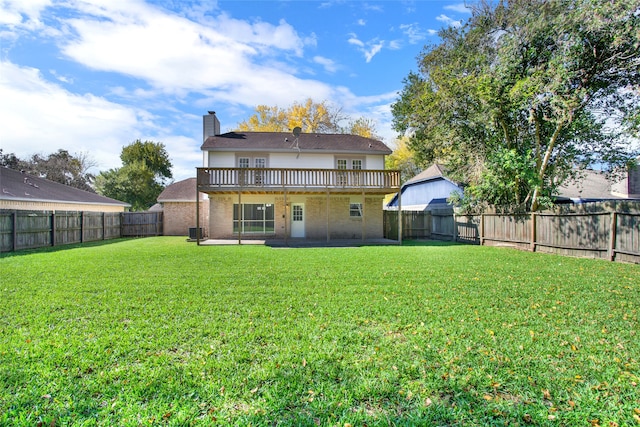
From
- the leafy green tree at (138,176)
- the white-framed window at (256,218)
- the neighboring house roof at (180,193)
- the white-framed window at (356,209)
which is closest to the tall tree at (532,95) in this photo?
the white-framed window at (356,209)

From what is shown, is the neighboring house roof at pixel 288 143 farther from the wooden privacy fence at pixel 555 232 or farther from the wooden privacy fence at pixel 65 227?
the wooden privacy fence at pixel 65 227

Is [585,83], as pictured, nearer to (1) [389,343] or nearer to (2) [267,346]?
(1) [389,343]

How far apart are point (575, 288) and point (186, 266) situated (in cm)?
876

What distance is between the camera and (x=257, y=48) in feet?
50.0

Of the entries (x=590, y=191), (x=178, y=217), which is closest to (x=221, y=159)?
(x=178, y=217)

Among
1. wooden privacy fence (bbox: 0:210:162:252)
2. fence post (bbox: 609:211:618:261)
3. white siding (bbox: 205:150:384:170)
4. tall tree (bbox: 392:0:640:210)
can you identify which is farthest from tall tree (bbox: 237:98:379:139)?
fence post (bbox: 609:211:618:261)


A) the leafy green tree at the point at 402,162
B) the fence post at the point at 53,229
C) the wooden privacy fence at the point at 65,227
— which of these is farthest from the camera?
the leafy green tree at the point at 402,162

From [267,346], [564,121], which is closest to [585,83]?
[564,121]

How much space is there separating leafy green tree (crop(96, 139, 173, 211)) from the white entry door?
2346cm

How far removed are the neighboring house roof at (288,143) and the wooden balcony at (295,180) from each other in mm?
2776

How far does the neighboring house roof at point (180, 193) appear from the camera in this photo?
2144 cm

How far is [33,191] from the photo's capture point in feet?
59.8

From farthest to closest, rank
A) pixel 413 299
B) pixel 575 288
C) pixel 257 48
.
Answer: pixel 257 48
pixel 575 288
pixel 413 299

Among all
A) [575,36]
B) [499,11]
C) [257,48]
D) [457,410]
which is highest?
[499,11]
